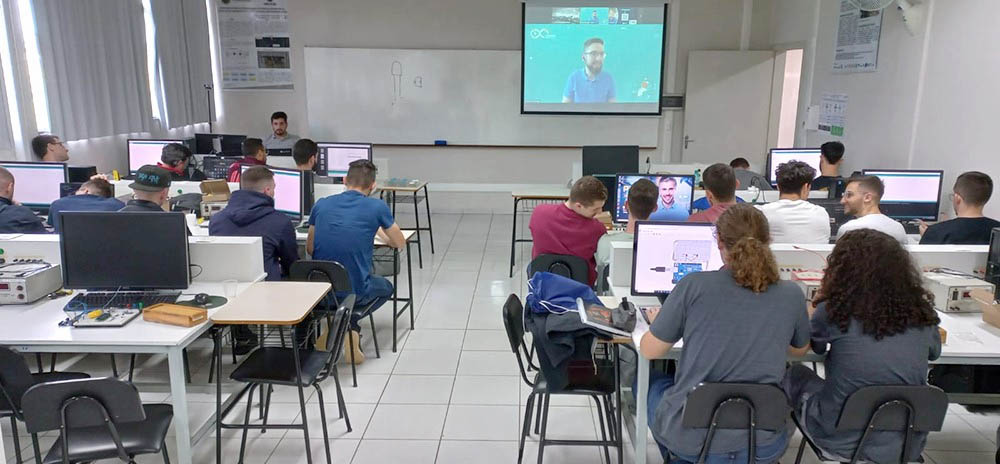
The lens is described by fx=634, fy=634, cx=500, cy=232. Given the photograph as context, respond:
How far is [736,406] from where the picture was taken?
1991 mm

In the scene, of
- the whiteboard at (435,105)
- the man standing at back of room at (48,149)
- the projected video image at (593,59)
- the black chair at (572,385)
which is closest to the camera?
the black chair at (572,385)

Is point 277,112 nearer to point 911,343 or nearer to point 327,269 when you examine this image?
point 327,269

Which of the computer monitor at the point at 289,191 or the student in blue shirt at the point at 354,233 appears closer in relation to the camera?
the student in blue shirt at the point at 354,233

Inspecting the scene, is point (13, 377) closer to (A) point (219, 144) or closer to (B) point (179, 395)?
(B) point (179, 395)

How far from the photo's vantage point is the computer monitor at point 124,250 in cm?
276

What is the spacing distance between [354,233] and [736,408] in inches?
91.4

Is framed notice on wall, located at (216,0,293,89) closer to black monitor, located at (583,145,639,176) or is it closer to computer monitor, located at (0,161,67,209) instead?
computer monitor, located at (0,161,67,209)

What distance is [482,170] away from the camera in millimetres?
8070

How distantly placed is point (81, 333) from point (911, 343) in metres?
2.94

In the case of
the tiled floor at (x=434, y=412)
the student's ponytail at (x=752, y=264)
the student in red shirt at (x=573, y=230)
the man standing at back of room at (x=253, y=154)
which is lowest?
the tiled floor at (x=434, y=412)

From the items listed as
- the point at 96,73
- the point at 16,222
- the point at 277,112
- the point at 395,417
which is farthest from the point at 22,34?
the point at 395,417

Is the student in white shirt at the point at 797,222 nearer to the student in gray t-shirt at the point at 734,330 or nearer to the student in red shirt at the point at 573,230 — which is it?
the student in red shirt at the point at 573,230

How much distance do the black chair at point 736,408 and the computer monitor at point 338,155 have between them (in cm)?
441

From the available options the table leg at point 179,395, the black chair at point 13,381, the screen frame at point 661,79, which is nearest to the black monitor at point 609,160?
the screen frame at point 661,79
